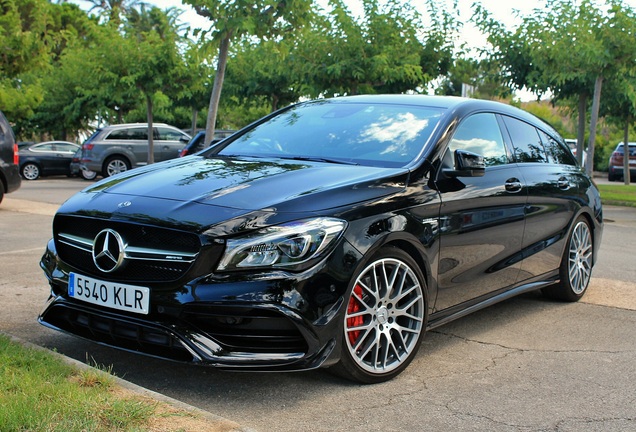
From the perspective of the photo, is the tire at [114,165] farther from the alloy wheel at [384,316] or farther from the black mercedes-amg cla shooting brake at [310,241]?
the alloy wheel at [384,316]

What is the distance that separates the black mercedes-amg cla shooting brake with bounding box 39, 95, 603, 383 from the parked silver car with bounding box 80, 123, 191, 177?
61.8ft

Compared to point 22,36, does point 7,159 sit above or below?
below

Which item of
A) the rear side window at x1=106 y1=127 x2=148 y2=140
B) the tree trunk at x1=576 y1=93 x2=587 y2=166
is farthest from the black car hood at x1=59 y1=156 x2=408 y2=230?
the rear side window at x1=106 y1=127 x2=148 y2=140

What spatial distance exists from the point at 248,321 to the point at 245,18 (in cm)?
1029

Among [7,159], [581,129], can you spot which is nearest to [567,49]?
[581,129]

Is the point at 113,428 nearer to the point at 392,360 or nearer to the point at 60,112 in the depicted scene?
the point at 392,360

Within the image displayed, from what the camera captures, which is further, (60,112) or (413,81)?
(60,112)

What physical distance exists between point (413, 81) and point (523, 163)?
17.0m

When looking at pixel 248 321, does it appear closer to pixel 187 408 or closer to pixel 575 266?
pixel 187 408

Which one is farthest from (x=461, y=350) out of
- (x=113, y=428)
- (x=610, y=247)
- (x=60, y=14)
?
(x=60, y=14)

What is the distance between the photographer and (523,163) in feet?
18.6

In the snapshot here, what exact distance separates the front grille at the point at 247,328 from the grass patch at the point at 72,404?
0.45 metres

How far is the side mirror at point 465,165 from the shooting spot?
469cm

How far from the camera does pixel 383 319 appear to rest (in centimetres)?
414
